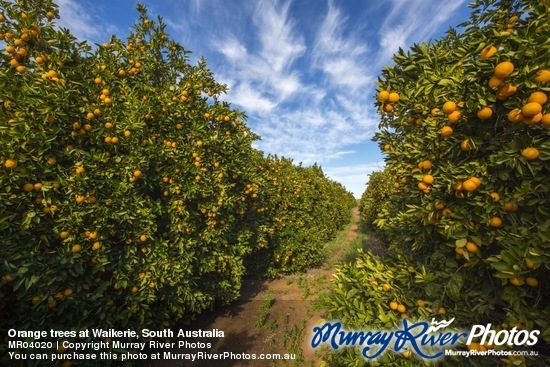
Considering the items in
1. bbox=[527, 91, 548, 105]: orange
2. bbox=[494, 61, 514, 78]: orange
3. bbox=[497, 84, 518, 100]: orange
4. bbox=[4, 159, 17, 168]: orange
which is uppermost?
bbox=[4, 159, 17, 168]: orange

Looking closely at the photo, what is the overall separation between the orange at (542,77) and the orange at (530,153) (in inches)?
17.9

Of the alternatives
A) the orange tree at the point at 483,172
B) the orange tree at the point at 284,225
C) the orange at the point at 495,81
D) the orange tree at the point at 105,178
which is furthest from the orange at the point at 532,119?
the orange tree at the point at 284,225

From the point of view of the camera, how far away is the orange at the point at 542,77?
1565mm

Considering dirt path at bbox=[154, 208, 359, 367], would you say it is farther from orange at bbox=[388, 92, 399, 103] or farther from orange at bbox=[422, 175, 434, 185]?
orange at bbox=[388, 92, 399, 103]

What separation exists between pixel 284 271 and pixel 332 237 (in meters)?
5.53

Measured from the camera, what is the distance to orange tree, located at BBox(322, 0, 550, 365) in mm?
1675

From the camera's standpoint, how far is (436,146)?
2.44 m

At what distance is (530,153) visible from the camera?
1679 millimetres

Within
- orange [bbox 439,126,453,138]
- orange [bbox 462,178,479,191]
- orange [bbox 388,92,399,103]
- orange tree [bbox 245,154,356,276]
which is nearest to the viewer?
orange [bbox 462,178,479,191]

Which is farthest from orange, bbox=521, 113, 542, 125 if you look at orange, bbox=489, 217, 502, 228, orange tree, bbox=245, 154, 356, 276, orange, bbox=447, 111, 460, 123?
orange tree, bbox=245, 154, 356, 276

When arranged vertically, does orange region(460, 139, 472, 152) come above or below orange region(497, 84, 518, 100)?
below

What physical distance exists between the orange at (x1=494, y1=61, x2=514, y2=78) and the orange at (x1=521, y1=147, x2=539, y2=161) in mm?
555

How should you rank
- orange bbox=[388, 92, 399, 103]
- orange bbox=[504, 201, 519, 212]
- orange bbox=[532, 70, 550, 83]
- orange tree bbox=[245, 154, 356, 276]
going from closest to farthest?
orange bbox=[532, 70, 550, 83] < orange bbox=[504, 201, 519, 212] < orange bbox=[388, 92, 399, 103] < orange tree bbox=[245, 154, 356, 276]

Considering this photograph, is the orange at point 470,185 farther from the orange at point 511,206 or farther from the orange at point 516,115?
the orange at point 516,115
